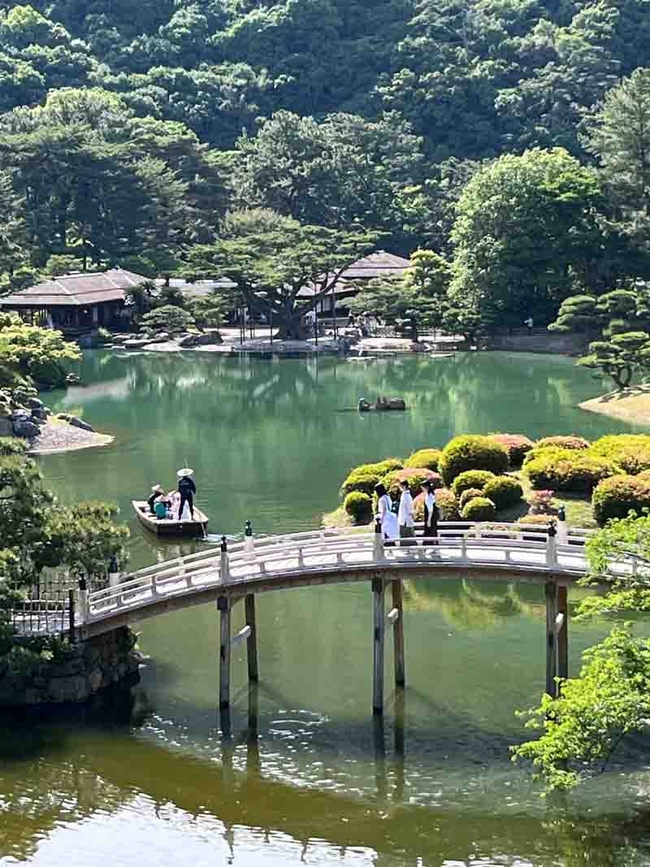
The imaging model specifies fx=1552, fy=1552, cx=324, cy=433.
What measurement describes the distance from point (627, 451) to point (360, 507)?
271 inches

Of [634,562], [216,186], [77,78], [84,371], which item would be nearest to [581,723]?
[634,562]

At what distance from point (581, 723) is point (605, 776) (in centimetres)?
412

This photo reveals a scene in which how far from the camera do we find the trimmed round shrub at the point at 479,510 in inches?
1455

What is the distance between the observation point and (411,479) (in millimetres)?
39156

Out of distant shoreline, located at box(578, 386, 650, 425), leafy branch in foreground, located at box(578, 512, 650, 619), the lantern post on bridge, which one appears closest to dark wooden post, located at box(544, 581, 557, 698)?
leafy branch in foreground, located at box(578, 512, 650, 619)

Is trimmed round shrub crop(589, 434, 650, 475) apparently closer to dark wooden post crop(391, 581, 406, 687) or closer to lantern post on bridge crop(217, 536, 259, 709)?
dark wooden post crop(391, 581, 406, 687)

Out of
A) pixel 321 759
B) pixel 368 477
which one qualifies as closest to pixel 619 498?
pixel 368 477

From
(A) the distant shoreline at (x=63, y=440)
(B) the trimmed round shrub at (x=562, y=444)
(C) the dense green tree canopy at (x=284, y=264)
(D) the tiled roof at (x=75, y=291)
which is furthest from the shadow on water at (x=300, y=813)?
(D) the tiled roof at (x=75, y=291)

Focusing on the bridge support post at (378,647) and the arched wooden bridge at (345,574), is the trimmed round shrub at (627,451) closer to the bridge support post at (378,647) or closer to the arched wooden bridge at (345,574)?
the arched wooden bridge at (345,574)

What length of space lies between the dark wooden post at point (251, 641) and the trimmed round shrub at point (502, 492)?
10.9 meters

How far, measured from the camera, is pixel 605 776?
906 inches

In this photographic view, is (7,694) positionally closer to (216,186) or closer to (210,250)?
(210,250)

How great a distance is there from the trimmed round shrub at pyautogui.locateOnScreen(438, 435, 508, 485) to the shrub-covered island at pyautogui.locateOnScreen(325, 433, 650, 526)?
0.03 metres

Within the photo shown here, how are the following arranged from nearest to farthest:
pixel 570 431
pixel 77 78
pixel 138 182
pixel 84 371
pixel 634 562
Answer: pixel 634 562 < pixel 570 431 < pixel 84 371 < pixel 138 182 < pixel 77 78
